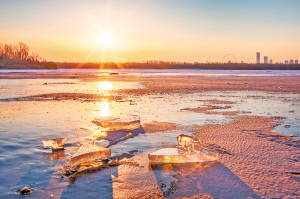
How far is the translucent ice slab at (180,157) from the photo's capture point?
190 inches

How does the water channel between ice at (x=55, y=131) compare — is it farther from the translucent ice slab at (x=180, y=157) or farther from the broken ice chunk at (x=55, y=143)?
the translucent ice slab at (x=180, y=157)

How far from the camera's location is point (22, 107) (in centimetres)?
1084

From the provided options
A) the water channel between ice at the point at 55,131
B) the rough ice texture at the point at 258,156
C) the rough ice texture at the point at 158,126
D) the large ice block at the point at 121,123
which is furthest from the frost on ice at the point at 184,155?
the large ice block at the point at 121,123

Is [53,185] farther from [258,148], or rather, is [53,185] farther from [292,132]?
[292,132]

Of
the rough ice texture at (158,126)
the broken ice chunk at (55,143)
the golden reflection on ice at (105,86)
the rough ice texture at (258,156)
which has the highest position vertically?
the golden reflection on ice at (105,86)

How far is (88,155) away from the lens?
4.72 meters

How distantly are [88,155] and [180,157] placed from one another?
1628 mm

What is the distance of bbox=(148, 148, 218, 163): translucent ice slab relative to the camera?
4836 mm

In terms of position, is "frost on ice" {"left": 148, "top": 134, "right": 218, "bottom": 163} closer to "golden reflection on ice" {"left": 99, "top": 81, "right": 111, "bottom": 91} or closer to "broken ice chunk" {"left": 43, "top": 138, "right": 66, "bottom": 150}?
"broken ice chunk" {"left": 43, "top": 138, "right": 66, "bottom": 150}

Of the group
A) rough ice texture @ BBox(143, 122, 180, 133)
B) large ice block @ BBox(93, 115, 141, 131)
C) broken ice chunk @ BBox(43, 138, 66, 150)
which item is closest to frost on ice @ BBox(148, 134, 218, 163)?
broken ice chunk @ BBox(43, 138, 66, 150)

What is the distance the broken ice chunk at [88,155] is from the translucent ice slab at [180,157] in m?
0.84

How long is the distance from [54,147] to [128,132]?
209 centimetres

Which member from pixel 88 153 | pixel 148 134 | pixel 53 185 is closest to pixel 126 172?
pixel 88 153

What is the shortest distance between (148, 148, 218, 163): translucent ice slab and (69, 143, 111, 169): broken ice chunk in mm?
836
